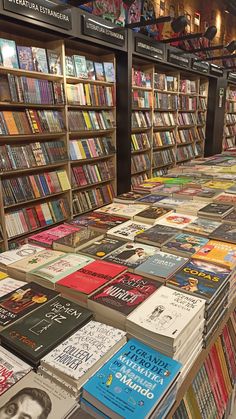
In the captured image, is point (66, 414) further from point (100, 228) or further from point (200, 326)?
point (100, 228)

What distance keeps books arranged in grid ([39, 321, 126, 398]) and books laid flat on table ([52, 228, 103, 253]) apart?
0.56 meters

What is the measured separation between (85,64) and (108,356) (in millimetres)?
3271

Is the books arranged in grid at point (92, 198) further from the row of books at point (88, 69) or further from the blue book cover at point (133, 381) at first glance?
the blue book cover at point (133, 381)

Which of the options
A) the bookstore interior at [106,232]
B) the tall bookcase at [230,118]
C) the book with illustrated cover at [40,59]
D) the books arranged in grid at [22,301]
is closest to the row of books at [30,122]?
the bookstore interior at [106,232]

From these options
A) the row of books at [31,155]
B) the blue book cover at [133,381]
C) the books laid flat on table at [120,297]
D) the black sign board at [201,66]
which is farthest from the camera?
the black sign board at [201,66]

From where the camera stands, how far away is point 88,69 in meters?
3.45

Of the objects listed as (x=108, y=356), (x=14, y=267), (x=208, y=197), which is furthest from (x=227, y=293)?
(x=208, y=197)

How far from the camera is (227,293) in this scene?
1222 mm

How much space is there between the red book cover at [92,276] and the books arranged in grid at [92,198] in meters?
2.29

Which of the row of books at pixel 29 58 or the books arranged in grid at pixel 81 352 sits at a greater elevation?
the row of books at pixel 29 58

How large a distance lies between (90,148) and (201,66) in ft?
10.6

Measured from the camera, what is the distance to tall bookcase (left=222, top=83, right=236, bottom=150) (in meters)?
7.54

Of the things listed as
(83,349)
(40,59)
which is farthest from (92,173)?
(83,349)

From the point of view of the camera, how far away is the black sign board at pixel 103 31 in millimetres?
3033
